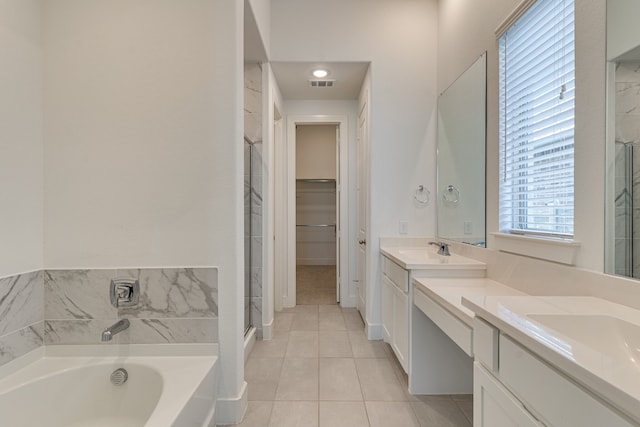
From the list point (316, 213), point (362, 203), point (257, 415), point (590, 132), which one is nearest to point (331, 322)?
point (362, 203)

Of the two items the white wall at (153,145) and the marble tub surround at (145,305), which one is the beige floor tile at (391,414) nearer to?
the white wall at (153,145)

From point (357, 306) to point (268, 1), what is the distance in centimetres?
332

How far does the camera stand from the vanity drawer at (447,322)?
4.25 ft

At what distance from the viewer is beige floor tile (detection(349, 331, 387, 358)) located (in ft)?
8.29

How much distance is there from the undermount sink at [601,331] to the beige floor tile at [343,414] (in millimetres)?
1196

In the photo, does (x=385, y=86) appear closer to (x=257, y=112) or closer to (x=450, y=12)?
Answer: (x=450, y=12)

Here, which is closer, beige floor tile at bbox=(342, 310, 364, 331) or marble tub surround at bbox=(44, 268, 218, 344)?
marble tub surround at bbox=(44, 268, 218, 344)

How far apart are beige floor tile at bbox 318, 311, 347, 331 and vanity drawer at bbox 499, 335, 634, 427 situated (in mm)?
2235

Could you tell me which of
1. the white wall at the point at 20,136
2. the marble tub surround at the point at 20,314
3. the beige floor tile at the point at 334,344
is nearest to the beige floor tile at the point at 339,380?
the beige floor tile at the point at 334,344

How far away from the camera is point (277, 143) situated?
11.6 feet

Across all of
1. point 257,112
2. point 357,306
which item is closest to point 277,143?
point 257,112

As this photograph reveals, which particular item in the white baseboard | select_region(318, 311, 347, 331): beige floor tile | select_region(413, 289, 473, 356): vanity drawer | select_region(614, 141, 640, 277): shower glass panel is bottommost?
select_region(318, 311, 347, 331): beige floor tile

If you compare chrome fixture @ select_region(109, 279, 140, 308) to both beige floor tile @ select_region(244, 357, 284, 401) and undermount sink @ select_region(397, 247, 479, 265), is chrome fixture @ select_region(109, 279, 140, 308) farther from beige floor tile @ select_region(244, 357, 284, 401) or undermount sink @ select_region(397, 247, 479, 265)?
undermount sink @ select_region(397, 247, 479, 265)

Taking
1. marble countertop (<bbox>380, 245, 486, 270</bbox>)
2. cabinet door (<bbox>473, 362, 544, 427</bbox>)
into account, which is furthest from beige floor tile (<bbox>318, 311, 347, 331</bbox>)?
cabinet door (<bbox>473, 362, 544, 427</bbox>)
